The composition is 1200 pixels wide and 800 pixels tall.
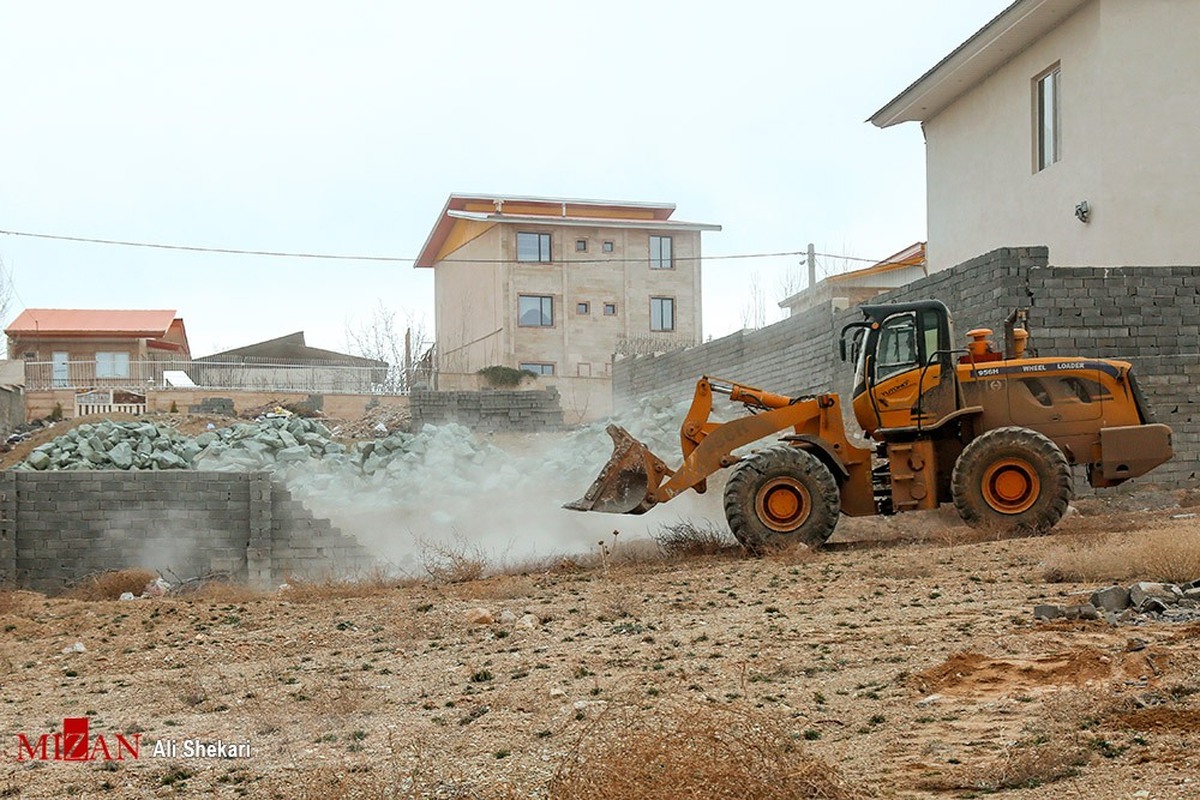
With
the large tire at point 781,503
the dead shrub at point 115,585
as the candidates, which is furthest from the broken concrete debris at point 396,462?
the large tire at point 781,503

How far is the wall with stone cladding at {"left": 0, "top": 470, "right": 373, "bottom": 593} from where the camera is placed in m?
22.2

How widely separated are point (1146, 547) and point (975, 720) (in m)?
5.73

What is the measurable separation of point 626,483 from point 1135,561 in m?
6.30

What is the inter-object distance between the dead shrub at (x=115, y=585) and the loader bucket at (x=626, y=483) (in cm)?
724

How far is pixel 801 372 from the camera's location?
29.4 metres

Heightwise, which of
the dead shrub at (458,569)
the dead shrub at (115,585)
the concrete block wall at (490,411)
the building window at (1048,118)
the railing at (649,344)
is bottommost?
the dead shrub at (115,585)

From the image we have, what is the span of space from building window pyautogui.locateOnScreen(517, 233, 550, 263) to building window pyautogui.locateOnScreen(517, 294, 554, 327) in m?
1.55

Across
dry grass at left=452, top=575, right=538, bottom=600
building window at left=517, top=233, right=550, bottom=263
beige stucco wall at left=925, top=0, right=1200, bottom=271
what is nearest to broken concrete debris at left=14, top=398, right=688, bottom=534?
dry grass at left=452, top=575, right=538, bottom=600

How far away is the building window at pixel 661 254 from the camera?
192ft

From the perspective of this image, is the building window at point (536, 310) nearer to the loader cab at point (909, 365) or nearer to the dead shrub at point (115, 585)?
the dead shrub at point (115, 585)

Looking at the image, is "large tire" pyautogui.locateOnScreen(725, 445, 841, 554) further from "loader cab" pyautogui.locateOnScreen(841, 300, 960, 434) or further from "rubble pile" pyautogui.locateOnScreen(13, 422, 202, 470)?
"rubble pile" pyautogui.locateOnScreen(13, 422, 202, 470)

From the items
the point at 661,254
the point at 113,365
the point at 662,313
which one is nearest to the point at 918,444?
the point at 662,313

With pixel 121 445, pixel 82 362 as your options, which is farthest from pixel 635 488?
pixel 82 362

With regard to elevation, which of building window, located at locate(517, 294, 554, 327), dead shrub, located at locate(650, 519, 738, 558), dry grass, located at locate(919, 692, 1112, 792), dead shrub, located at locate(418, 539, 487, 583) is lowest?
dead shrub, located at locate(418, 539, 487, 583)
